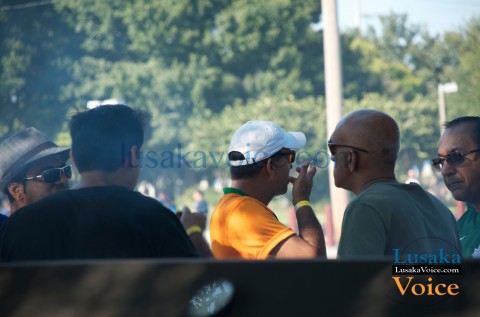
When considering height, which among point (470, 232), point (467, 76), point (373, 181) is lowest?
point (467, 76)

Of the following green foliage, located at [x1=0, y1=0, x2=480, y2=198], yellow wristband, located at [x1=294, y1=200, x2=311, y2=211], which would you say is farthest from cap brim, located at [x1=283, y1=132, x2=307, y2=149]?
green foliage, located at [x1=0, y1=0, x2=480, y2=198]

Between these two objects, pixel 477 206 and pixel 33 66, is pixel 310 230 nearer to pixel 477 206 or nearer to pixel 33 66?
pixel 477 206

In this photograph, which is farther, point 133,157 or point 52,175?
point 52,175

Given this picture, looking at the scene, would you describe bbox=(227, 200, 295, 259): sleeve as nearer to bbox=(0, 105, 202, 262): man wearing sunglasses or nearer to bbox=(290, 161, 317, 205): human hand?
bbox=(290, 161, 317, 205): human hand

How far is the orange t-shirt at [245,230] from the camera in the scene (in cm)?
276

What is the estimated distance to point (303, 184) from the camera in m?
3.04

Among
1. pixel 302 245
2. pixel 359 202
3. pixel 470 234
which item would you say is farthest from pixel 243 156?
pixel 470 234

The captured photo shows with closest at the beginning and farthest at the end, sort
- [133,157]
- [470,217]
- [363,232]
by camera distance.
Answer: [363,232]
[133,157]
[470,217]

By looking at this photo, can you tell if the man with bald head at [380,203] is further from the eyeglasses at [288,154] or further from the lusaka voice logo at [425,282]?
the lusaka voice logo at [425,282]

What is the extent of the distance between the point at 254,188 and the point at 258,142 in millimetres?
200

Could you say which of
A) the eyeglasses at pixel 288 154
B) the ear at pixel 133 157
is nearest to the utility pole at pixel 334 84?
the eyeglasses at pixel 288 154

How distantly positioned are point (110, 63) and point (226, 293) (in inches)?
1495

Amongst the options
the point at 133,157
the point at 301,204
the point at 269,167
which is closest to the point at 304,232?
the point at 301,204

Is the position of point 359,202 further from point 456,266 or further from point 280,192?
point 456,266
